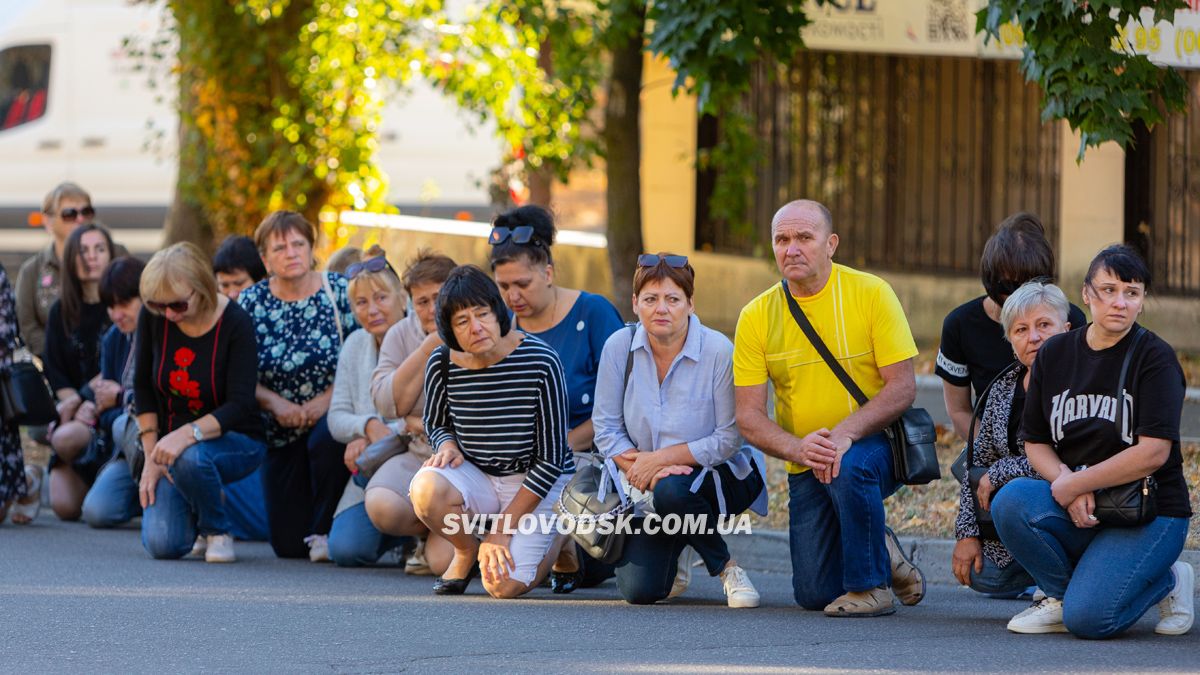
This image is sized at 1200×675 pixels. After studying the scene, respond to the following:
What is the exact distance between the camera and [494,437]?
23.6 ft

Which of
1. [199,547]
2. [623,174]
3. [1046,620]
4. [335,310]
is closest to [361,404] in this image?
[335,310]

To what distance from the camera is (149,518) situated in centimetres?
834

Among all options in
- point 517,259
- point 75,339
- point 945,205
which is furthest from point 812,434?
point 945,205

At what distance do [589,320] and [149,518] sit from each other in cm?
239

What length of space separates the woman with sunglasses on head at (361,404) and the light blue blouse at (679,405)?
138 cm

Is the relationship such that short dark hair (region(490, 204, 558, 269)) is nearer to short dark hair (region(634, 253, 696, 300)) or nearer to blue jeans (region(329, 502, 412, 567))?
short dark hair (region(634, 253, 696, 300))

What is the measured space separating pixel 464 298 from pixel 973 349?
203cm

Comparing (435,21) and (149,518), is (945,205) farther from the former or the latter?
(149,518)

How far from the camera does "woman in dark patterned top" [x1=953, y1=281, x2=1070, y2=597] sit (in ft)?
21.6

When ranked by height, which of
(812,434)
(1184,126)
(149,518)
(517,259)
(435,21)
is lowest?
(149,518)

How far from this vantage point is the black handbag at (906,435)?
266 inches

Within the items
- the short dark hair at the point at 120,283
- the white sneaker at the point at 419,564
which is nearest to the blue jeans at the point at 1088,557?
the white sneaker at the point at 419,564

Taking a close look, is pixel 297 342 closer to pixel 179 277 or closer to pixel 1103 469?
pixel 179 277

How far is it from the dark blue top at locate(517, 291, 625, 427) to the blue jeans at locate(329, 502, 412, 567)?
1172 mm
